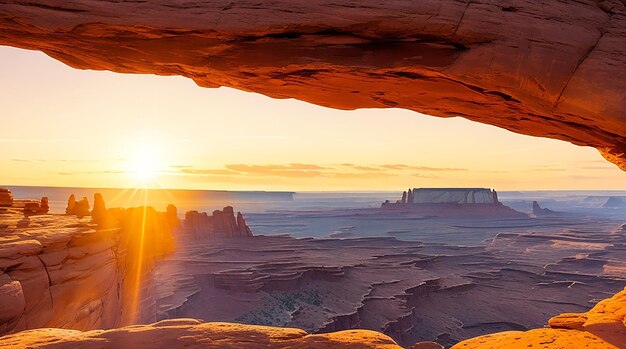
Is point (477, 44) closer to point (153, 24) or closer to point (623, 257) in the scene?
point (153, 24)

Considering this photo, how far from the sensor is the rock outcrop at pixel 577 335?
753cm

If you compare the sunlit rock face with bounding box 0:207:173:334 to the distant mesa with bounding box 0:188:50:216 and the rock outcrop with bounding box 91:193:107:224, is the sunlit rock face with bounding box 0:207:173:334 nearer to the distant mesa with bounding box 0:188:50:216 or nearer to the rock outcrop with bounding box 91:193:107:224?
the distant mesa with bounding box 0:188:50:216

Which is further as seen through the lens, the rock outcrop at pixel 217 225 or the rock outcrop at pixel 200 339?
the rock outcrop at pixel 217 225

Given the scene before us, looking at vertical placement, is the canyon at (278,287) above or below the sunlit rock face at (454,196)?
below

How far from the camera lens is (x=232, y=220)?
73625 millimetres

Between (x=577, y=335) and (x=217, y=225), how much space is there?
69.1 m

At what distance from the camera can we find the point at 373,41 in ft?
21.8

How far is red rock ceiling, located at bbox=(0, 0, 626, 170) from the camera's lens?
6.09 m

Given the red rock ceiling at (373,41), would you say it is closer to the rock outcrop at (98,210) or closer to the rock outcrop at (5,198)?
the rock outcrop at (5,198)

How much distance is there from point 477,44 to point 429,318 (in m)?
41.1

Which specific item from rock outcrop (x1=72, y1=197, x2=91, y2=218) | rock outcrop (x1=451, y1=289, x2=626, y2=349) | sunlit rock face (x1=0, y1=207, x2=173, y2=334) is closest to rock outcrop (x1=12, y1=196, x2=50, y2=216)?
sunlit rock face (x1=0, y1=207, x2=173, y2=334)

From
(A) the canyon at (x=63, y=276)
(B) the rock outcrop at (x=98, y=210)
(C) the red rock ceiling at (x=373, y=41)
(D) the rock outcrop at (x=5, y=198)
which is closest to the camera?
(C) the red rock ceiling at (x=373, y=41)

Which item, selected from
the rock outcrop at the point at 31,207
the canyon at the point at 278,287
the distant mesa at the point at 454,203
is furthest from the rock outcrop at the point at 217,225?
the distant mesa at the point at 454,203

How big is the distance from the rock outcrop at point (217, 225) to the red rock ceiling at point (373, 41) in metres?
67.2
